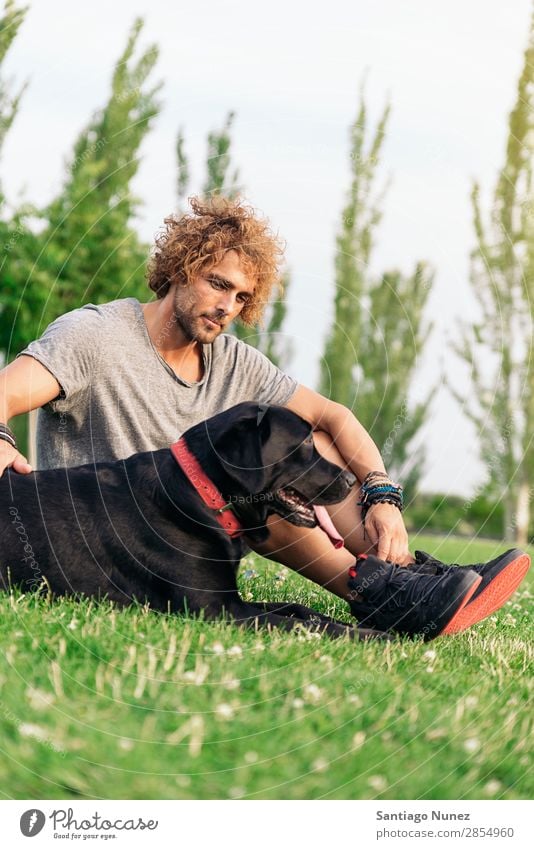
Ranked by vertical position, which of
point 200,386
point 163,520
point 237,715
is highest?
point 200,386

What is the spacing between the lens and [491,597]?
12.7 ft

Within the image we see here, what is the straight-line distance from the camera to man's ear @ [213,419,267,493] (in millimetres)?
3656

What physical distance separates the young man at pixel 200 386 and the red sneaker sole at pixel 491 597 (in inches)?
0.5

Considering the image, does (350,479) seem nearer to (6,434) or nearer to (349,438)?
(349,438)

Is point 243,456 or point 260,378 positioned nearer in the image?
point 243,456

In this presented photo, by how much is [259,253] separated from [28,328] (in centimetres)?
648

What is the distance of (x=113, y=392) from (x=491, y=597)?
206cm

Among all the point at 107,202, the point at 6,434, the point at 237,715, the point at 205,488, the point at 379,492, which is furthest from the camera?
the point at 107,202

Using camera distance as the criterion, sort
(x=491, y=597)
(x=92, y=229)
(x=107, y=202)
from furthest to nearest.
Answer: (x=107, y=202), (x=92, y=229), (x=491, y=597)

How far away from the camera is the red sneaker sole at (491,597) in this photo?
3746mm

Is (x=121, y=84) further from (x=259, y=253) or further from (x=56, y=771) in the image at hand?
(x=56, y=771)

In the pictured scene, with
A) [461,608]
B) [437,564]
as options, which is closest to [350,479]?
[437,564]

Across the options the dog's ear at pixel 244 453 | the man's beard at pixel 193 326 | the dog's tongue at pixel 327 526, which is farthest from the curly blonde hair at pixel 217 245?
the dog's tongue at pixel 327 526

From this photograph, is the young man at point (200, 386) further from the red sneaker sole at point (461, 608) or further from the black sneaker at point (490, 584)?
the red sneaker sole at point (461, 608)
